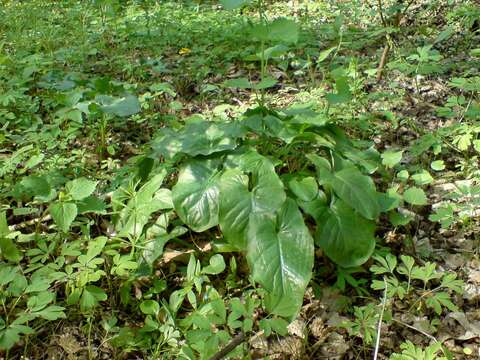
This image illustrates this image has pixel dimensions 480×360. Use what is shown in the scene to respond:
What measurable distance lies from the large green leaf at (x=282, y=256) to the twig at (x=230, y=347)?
15 cm

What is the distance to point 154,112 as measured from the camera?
3.33 metres

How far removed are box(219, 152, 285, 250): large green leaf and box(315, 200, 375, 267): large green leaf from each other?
0.72 feet

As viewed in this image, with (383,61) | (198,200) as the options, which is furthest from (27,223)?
(383,61)

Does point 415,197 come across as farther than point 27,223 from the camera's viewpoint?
No

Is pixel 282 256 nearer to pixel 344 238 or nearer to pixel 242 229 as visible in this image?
pixel 242 229

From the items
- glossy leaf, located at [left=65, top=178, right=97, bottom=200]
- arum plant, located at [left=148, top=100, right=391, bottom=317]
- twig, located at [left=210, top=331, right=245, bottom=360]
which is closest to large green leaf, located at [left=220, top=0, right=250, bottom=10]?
arum plant, located at [left=148, top=100, right=391, bottom=317]

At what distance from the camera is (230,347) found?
168cm

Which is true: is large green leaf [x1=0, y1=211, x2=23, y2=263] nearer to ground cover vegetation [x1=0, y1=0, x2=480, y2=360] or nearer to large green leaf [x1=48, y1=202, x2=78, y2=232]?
ground cover vegetation [x1=0, y1=0, x2=480, y2=360]

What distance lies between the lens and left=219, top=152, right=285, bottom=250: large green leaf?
189 cm

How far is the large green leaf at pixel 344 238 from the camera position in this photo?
1.92 m

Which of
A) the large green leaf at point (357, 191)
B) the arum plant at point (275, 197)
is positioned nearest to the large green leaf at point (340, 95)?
the arum plant at point (275, 197)

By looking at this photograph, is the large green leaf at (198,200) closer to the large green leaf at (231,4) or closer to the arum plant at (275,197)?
the arum plant at (275,197)

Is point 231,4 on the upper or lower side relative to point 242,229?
upper

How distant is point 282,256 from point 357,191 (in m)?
0.46
